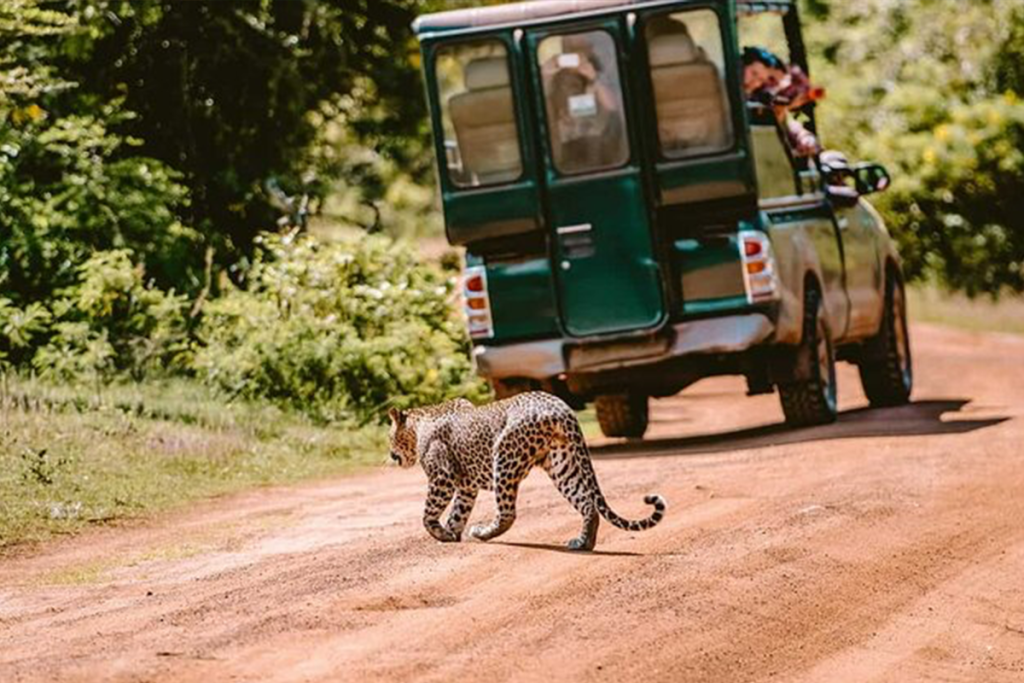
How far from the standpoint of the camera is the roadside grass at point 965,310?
2972cm

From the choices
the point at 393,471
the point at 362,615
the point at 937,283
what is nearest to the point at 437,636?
the point at 362,615

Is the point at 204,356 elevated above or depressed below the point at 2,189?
below

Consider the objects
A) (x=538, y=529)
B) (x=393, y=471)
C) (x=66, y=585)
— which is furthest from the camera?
(x=393, y=471)

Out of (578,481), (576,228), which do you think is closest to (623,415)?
(576,228)

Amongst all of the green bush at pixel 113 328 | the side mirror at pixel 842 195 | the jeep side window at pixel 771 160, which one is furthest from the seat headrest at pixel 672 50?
the green bush at pixel 113 328

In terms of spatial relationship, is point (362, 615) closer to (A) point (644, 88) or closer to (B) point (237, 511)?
(B) point (237, 511)

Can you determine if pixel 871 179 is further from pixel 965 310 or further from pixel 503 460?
pixel 965 310

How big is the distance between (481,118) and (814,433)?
10.4 ft

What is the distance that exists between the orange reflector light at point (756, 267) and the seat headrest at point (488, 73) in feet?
6.77

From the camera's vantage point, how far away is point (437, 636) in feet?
30.0

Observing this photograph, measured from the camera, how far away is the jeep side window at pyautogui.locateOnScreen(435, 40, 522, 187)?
17328 millimetres

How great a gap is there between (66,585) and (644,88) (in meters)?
6.97

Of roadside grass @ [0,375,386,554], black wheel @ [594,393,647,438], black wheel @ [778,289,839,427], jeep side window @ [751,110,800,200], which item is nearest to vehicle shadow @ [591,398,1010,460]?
black wheel @ [778,289,839,427]

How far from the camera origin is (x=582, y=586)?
10.3 m
